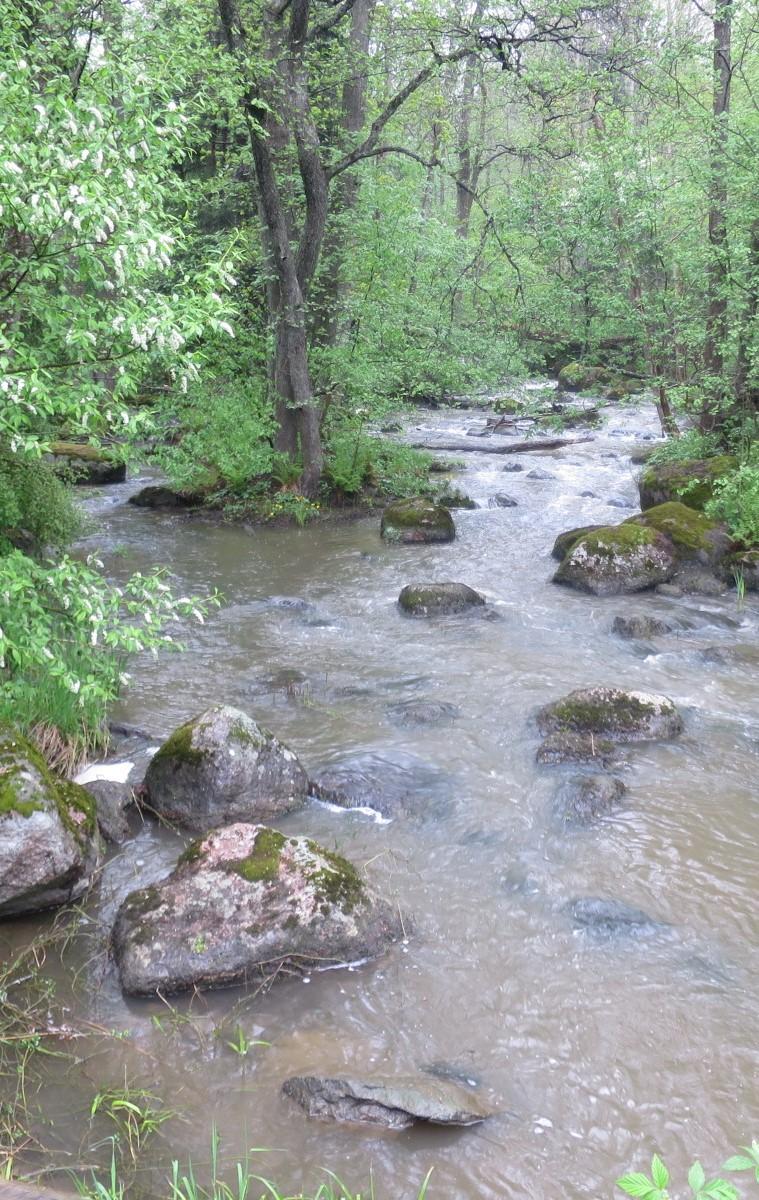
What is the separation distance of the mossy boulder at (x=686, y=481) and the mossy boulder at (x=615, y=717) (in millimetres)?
6985

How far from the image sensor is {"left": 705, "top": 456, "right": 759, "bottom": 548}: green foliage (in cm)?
1242

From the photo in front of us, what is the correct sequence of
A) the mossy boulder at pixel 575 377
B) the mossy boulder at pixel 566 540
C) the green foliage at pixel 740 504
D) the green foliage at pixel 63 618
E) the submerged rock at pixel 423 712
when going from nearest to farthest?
the green foliage at pixel 63 618 < the submerged rock at pixel 423 712 < the green foliage at pixel 740 504 < the mossy boulder at pixel 566 540 < the mossy boulder at pixel 575 377

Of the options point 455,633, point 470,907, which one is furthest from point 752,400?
point 470,907

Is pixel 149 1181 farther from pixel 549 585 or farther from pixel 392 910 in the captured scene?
pixel 549 585

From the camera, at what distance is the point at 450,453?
21.7 meters

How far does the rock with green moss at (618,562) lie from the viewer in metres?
12.2

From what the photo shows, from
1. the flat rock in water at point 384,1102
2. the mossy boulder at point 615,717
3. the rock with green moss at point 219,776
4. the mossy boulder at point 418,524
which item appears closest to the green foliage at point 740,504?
the mossy boulder at point 418,524

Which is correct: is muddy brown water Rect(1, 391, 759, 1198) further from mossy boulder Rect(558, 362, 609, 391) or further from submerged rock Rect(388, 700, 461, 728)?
mossy boulder Rect(558, 362, 609, 391)

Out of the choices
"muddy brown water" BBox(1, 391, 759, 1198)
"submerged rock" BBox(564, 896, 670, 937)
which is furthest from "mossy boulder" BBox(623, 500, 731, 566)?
"submerged rock" BBox(564, 896, 670, 937)

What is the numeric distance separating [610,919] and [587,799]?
1.38 m

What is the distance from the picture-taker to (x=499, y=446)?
882 inches

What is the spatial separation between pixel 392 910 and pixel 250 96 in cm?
1222

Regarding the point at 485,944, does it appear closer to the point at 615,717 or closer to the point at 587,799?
the point at 587,799

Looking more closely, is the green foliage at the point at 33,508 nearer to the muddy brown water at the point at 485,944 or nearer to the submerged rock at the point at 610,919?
the muddy brown water at the point at 485,944
